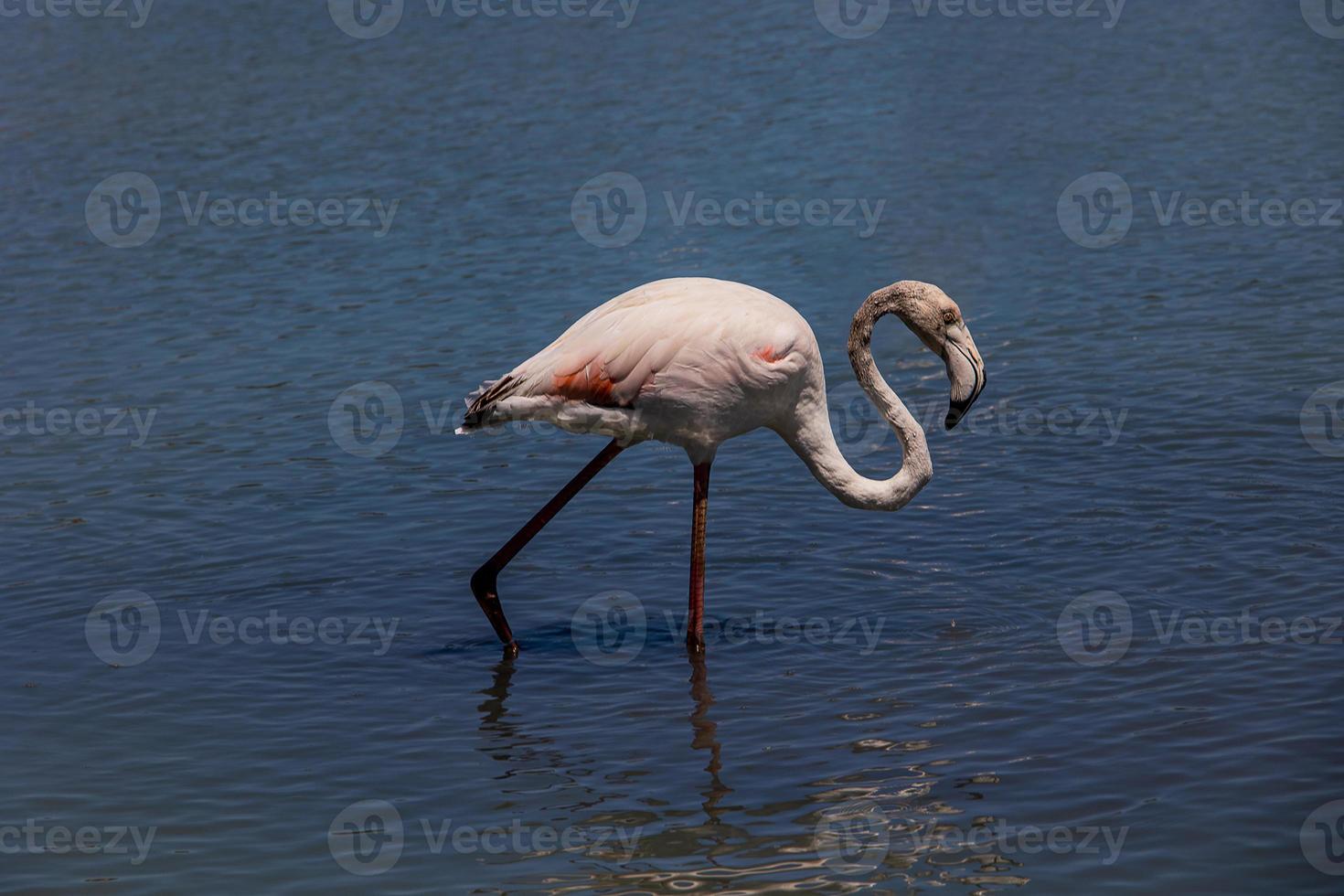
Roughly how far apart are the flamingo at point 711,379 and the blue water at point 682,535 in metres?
1.00

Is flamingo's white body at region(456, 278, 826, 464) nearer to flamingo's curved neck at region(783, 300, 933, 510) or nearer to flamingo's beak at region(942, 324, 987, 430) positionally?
flamingo's curved neck at region(783, 300, 933, 510)

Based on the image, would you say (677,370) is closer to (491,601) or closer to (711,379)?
(711,379)

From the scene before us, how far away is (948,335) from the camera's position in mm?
8172

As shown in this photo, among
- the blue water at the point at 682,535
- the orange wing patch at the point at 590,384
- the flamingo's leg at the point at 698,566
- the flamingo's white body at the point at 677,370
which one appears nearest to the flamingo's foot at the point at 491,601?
the blue water at the point at 682,535

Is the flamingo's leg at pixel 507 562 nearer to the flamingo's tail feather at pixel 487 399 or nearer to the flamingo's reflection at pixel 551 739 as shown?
the flamingo's reflection at pixel 551 739

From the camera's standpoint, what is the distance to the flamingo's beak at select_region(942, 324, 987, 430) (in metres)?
8.08

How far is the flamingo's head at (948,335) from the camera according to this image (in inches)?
318

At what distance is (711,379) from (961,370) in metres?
1.23

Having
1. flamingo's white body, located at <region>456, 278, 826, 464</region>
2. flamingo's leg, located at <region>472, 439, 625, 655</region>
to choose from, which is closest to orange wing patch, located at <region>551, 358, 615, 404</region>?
→ flamingo's white body, located at <region>456, 278, 826, 464</region>

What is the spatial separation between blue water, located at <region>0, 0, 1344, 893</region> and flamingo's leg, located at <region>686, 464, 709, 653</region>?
157 millimetres

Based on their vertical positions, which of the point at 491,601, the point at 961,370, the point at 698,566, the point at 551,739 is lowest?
the point at 551,739

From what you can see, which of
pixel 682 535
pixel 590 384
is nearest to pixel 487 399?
pixel 590 384

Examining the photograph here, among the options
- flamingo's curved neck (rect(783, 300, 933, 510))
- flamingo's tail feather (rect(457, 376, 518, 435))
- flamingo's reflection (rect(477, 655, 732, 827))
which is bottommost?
flamingo's reflection (rect(477, 655, 732, 827))

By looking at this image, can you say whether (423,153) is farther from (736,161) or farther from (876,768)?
(876,768)
